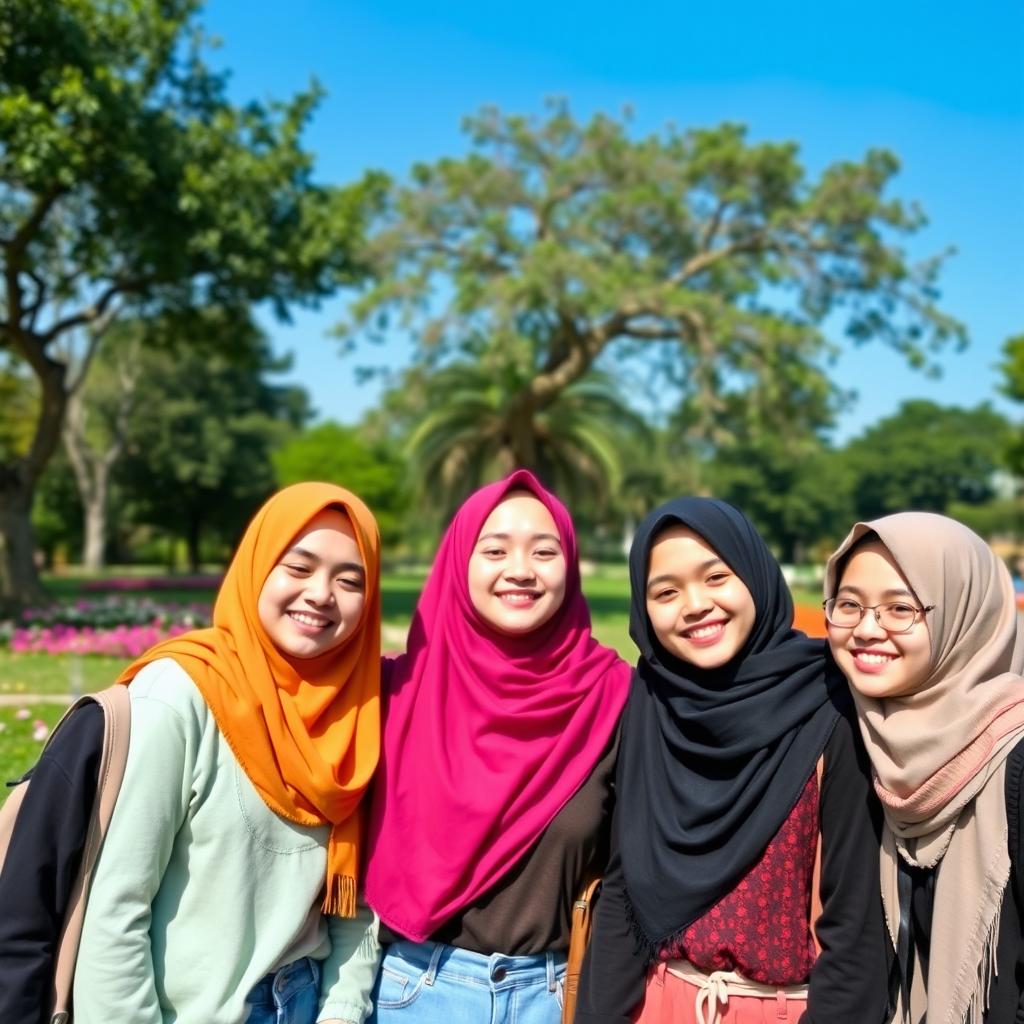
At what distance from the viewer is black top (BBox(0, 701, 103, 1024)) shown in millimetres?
1790

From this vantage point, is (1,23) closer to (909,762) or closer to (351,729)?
(351,729)

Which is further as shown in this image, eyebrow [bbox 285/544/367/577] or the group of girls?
eyebrow [bbox 285/544/367/577]

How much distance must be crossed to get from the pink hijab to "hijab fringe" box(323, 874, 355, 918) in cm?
10

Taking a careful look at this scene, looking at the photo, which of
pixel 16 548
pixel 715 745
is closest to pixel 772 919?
pixel 715 745

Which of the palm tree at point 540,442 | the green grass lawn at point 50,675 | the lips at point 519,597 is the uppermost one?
the palm tree at point 540,442

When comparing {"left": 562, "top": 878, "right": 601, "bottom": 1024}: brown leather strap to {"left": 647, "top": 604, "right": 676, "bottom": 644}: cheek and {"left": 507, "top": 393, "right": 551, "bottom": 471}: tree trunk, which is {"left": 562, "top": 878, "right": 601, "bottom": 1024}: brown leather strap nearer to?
{"left": 647, "top": 604, "right": 676, "bottom": 644}: cheek

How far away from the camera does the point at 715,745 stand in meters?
2.12

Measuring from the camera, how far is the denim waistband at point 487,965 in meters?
2.11

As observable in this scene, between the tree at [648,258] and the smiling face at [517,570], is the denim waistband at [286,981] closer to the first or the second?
the smiling face at [517,570]

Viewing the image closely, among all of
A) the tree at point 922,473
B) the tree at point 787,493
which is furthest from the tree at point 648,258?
the tree at point 922,473

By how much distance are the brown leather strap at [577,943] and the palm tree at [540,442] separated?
19.5 meters

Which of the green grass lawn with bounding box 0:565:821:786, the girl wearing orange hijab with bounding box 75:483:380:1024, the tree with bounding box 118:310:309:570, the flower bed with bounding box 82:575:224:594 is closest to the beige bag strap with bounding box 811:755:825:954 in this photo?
the girl wearing orange hijab with bounding box 75:483:380:1024

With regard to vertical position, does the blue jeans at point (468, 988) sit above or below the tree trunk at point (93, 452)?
below

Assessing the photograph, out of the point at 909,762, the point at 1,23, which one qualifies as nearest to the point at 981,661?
the point at 909,762
